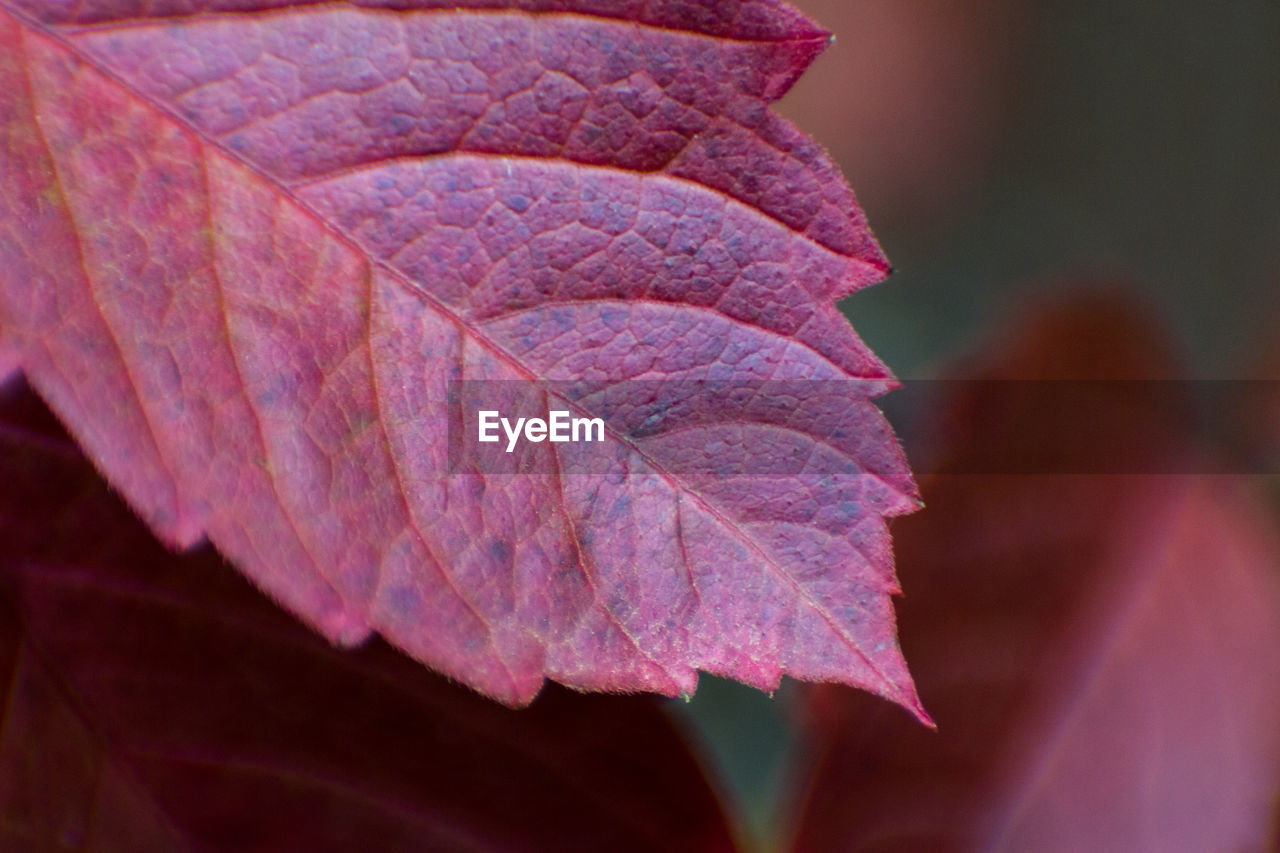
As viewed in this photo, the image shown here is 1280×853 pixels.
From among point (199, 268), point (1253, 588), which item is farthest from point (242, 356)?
point (1253, 588)

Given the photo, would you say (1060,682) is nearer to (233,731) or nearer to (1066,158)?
(233,731)

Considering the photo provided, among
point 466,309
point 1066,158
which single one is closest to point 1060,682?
point 466,309

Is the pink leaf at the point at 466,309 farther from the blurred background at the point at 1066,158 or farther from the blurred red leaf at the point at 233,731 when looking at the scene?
the blurred background at the point at 1066,158

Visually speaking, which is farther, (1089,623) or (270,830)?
(1089,623)

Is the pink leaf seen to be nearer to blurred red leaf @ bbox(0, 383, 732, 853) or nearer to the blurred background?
blurred red leaf @ bbox(0, 383, 732, 853)

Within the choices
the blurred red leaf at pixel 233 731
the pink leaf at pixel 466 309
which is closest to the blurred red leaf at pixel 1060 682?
the blurred red leaf at pixel 233 731

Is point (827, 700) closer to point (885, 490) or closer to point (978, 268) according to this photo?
point (885, 490)
